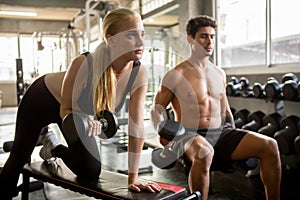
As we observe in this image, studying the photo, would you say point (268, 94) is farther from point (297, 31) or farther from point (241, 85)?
point (297, 31)

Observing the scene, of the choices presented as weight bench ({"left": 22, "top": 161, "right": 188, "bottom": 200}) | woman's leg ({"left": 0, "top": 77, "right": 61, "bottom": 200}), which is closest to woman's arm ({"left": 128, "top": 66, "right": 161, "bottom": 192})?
weight bench ({"left": 22, "top": 161, "right": 188, "bottom": 200})

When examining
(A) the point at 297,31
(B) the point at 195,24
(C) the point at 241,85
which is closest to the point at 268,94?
(C) the point at 241,85

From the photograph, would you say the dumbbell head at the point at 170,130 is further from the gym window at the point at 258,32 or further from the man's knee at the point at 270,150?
the gym window at the point at 258,32

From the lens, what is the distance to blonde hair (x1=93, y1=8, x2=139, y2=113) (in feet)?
A: 4.73

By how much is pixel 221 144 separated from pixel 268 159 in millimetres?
293

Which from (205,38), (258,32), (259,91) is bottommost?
(259,91)

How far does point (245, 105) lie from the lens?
3510 mm

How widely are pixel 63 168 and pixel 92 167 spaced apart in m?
0.36

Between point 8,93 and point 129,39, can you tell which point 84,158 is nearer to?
point 129,39

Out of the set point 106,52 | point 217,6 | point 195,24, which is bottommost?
point 106,52

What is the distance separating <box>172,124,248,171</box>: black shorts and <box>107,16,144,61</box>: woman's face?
2.29 ft

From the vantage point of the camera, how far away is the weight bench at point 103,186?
1.35 meters

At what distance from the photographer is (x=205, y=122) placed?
2111 mm

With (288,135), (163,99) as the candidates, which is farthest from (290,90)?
(163,99)
